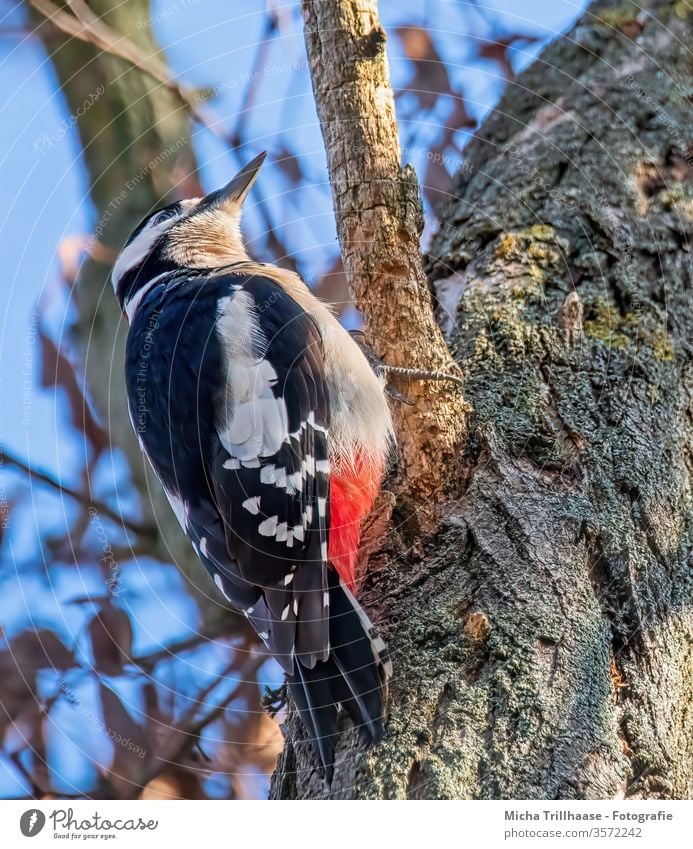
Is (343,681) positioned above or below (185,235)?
below

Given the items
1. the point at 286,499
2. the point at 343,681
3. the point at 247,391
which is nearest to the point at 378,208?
the point at 247,391

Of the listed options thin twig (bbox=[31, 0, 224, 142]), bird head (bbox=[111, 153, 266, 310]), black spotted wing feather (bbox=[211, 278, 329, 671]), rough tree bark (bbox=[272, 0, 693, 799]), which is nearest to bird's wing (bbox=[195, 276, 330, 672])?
black spotted wing feather (bbox=[211, 278, 329, 671])

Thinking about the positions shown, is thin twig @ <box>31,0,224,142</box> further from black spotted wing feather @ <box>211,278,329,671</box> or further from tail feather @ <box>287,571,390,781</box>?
tail feather @ <box>287,571,390,781</box>

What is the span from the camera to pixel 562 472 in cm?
156

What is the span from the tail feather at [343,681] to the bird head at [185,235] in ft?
3.25

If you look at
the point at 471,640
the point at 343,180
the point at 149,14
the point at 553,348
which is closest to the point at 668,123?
the point at 553,348

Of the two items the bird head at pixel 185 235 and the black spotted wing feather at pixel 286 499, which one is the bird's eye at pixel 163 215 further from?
the black spotted wing feather at pixel 286 499

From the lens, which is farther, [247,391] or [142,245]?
[142,245]

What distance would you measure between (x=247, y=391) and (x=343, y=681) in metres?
0.63

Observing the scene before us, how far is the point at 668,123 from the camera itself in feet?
7.05

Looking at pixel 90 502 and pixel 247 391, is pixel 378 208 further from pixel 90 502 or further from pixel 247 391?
pixel 90 502

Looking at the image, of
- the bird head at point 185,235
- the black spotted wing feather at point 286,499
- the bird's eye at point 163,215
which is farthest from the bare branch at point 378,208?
the bird's eye at point 163,215

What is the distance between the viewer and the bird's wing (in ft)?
4.82
